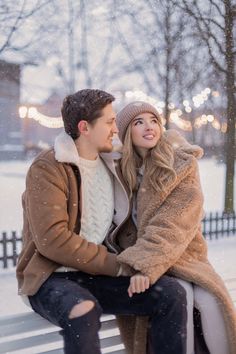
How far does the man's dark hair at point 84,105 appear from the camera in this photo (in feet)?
8.04

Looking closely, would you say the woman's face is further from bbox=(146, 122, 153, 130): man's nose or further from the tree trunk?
the tree trunk

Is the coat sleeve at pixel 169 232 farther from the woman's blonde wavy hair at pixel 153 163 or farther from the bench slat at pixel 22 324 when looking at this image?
the bench slat at pixel 22 324

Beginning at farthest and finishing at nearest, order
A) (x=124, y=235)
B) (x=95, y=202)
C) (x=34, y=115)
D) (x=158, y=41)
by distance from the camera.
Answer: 1. (x=34, y=115)
2. (x=158, y=41)
3. (x=124, y=235)
4. (x=95, y=202)

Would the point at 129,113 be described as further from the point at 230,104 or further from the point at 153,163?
the point at 230,104

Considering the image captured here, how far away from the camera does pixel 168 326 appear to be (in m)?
2.26

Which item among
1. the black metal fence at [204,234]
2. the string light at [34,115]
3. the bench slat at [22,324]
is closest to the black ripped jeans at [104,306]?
the bench slat at [22,324]

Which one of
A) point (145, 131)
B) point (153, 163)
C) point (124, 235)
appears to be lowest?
point (124, 235)

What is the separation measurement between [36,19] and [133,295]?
746 centimetres

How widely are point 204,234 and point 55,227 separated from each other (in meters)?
7.96

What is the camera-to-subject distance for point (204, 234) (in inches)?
392

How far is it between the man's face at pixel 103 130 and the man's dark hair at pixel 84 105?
29mm

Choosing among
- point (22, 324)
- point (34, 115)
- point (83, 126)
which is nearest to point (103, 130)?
point (83, 126)

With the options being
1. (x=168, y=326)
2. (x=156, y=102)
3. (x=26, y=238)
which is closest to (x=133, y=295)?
(x=168, y=326)

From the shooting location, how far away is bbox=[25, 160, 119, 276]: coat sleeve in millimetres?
2295
